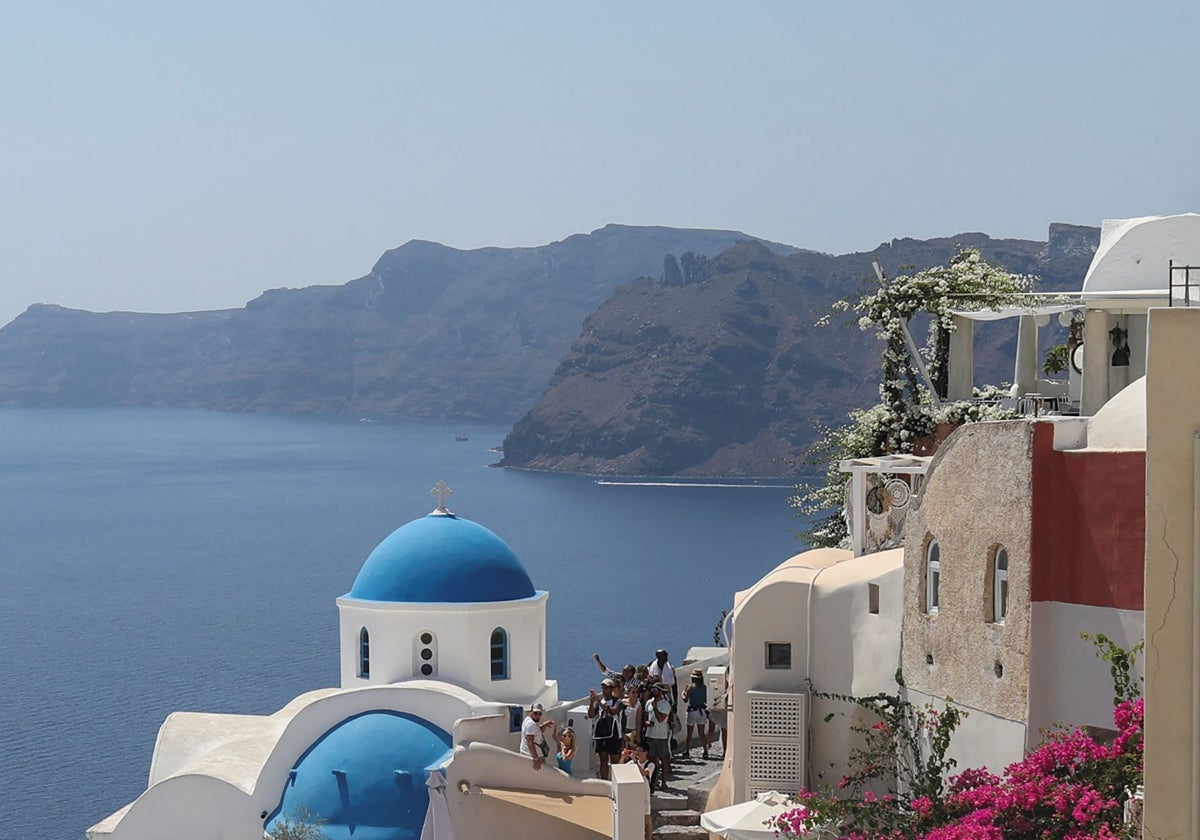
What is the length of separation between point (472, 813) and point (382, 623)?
4.59 m

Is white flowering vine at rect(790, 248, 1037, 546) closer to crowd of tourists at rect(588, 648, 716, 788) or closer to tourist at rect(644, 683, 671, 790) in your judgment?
crowd of tourists at rect(588, 648, 716, 788)

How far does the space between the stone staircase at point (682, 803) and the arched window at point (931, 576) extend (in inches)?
148

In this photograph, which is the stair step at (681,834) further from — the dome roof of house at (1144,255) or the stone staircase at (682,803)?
the dome roof of house at (1144,255)

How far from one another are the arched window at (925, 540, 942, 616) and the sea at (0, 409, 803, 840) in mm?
28921

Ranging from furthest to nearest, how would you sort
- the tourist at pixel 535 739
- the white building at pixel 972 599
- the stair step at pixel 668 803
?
1. the tourist at pixel 535 739
2. the stair step at pixel 668 803
3. the white building at pixel 972 599

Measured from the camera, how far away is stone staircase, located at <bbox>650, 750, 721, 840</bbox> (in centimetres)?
1716

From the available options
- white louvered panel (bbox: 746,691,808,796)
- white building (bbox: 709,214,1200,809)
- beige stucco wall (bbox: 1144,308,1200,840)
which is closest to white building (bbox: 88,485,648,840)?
white louvered panel (bbox: 746,691,808,796)

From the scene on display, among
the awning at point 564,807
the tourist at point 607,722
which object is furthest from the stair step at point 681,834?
the tourist at point 607,722

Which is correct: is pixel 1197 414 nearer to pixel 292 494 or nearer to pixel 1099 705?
pixel 1099 705

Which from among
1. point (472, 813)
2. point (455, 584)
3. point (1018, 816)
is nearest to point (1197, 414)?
point (1018, 816)

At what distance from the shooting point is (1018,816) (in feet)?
39.9

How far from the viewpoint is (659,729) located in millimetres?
18625

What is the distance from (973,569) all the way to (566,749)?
21.3 feet

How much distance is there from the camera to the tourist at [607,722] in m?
18.7
